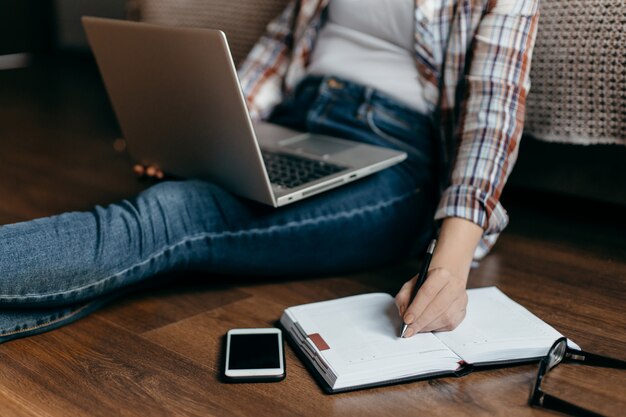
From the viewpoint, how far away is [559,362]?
0.94 m

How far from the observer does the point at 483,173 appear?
3.59 feet

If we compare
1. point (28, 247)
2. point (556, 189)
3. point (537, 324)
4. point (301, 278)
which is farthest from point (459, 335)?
point (556, 189)

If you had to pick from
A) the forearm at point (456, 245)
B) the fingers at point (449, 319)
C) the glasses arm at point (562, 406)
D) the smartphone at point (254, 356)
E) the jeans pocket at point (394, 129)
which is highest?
the jeans pocket at point (394, 129)

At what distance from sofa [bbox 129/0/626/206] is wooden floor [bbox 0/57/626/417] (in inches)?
4.3

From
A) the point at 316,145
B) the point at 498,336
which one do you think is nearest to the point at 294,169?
the point at 316,145

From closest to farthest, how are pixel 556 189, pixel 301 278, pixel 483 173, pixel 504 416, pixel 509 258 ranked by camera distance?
pixel 504 416, pixel 483 173, pixel 301 278, pixel 509 258, pixel 556 189

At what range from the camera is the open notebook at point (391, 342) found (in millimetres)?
883

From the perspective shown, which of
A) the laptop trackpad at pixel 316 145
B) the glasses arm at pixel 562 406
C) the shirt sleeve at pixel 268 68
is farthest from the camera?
the shirt sleeve at pixel 268 68

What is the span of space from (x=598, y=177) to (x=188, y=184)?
856 mm

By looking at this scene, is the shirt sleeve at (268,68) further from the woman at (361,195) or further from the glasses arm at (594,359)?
the glasses arm at (594,359)

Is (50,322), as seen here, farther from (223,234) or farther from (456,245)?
(456,245)

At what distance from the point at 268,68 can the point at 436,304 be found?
0.76 m

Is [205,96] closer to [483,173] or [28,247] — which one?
[28,247]

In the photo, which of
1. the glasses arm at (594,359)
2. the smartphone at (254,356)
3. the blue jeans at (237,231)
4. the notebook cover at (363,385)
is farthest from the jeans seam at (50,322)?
the glasses arm at (594,359)
